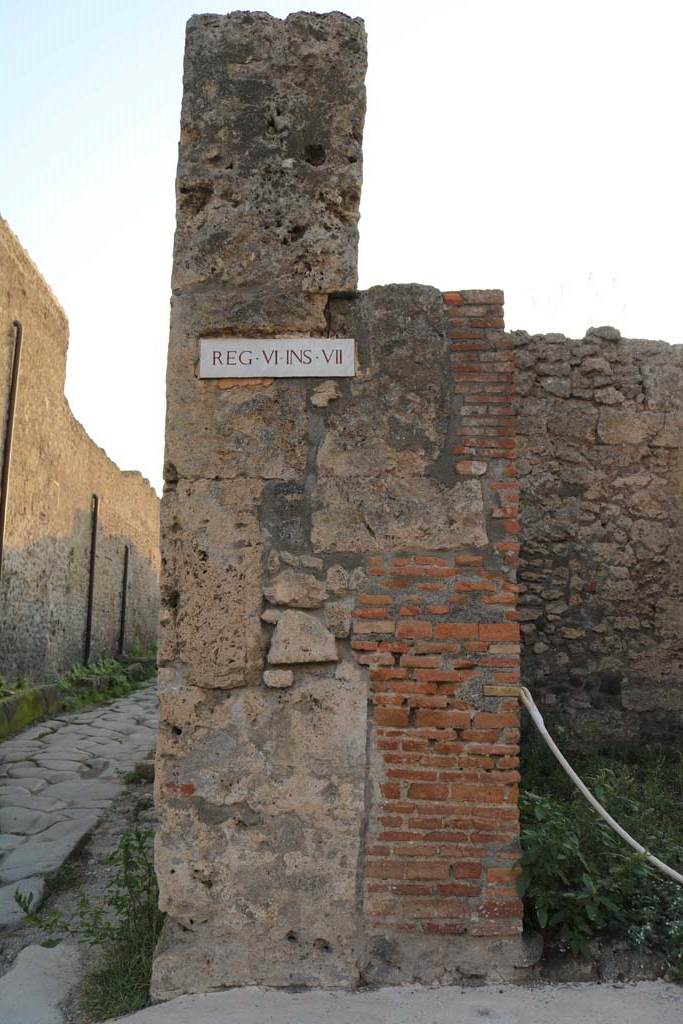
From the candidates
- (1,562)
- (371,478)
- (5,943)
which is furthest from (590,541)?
(1,562)

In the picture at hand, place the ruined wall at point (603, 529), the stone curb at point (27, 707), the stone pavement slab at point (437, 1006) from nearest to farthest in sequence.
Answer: the stone pavement slab at point (437, 1006) < the ruined wall at point (603, 529) < the stone curb at point (27, 707)

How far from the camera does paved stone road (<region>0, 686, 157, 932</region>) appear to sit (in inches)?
185

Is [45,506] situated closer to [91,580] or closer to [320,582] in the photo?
[91,580]

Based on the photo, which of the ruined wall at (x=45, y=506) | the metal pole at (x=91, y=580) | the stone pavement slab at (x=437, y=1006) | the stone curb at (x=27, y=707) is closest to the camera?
the stone pavement slab at (x=437, y=1006)

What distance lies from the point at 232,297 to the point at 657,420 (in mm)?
3624

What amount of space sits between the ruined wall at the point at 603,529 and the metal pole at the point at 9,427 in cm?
606

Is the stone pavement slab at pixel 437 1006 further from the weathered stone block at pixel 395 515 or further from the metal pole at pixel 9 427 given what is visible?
the metal pole at pixel 9 427

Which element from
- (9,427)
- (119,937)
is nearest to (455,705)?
(119,937)

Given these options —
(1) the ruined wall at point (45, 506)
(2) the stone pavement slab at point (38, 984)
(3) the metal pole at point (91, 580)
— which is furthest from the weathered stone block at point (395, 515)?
(3) the metal pole at point (91, 580)

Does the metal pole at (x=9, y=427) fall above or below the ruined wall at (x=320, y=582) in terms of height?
above

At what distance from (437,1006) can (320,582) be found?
1.49 metres

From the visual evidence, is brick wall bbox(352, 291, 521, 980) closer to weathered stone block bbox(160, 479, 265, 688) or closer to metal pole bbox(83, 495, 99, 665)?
weathered stone block bbox(160, 479, 265, 688)

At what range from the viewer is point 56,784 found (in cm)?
660

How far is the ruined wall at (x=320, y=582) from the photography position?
3.12 m
